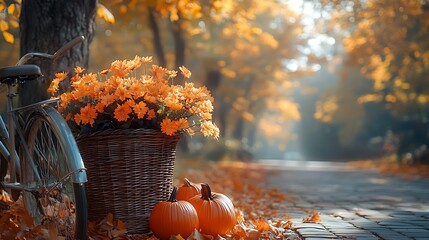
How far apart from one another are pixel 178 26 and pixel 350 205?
8.78 metres

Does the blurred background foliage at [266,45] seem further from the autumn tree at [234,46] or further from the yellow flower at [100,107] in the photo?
the yellow flower at [100,107]

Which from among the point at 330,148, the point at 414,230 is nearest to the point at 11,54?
the point at 414,230

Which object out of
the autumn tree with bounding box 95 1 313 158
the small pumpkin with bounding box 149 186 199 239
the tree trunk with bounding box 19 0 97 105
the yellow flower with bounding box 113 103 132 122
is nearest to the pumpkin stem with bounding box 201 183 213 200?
the small pumpkin with bounding box 149 186 199 239

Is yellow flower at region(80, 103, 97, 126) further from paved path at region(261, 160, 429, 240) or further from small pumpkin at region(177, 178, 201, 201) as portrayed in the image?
paved path at region(261, 160, 429, 240)

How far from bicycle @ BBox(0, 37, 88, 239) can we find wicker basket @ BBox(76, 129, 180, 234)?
0.28m

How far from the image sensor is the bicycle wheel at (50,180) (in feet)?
10.4

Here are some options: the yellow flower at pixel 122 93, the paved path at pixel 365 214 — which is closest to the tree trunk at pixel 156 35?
the paved path at pixel 365 214

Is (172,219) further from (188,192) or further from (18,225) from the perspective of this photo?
(18,225)

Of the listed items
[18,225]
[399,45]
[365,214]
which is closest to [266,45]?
[399,45]

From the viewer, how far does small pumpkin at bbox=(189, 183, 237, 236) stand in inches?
148

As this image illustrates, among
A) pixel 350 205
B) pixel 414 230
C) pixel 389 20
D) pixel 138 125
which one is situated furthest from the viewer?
pixel 389 20

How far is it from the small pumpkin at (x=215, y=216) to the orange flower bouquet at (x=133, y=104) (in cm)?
48

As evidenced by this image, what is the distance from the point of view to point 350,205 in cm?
627

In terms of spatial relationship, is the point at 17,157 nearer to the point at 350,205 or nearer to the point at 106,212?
the point at 106,212
